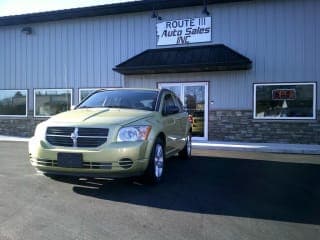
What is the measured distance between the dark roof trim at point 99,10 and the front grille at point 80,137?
956 cm

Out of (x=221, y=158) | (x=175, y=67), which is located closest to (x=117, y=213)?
(x=221, y=158)

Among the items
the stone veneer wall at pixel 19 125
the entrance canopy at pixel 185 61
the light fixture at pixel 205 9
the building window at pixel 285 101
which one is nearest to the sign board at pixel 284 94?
the building window at pixel 285 101

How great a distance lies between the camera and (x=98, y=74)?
51.4 ft

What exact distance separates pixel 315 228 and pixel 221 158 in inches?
219

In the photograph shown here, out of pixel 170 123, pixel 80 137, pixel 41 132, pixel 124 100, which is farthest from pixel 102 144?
pixel 170 123

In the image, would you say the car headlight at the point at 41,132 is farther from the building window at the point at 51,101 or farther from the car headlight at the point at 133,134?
the building window at the point at 51,101

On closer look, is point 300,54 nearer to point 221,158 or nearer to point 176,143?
point 221,158

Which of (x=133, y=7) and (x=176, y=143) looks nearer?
(x=176, y=143)

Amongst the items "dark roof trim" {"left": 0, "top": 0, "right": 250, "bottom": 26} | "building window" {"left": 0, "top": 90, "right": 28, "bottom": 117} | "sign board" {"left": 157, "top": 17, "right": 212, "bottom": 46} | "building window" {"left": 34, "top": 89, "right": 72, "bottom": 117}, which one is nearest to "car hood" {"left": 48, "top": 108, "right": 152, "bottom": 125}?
"sign board" {"left": 157, "top": 17, "right": 212, "bottom": 46}

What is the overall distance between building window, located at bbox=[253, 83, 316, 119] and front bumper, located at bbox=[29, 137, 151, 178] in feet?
28.1

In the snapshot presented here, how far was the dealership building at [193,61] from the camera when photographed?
515 inches

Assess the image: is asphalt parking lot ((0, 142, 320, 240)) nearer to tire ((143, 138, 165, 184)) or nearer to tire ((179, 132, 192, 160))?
tire ((143, 138, 165, 184))

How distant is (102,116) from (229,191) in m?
2.38

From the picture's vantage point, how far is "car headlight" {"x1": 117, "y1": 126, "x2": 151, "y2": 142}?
19.1 feet
